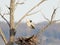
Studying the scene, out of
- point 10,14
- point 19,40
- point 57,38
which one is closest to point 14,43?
point 19,40

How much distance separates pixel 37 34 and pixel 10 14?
985mm

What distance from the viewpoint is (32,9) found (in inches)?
337

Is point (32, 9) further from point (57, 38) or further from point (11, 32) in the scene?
point (57, 38)

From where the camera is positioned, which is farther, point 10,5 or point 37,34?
point 10,5

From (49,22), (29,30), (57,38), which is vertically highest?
(49,22)

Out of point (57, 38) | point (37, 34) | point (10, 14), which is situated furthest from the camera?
point (57, 38)

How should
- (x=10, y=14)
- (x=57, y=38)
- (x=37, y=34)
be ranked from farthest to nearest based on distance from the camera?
1. (x=57, y=38)
2. (x=10, y=14)
3. (x=37, y=34)

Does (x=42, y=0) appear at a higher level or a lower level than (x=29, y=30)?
higher

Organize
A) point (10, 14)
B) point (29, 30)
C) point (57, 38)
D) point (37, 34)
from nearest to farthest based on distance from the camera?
point (37, 34), point (10, 14), point (29, 30), point (57, 38)

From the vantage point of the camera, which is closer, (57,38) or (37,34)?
(37,34)

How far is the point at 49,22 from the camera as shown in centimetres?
814

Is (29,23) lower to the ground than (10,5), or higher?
lower

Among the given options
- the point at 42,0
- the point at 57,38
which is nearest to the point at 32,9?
the point at 42,0

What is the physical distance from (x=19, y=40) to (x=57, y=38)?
86.9 m
